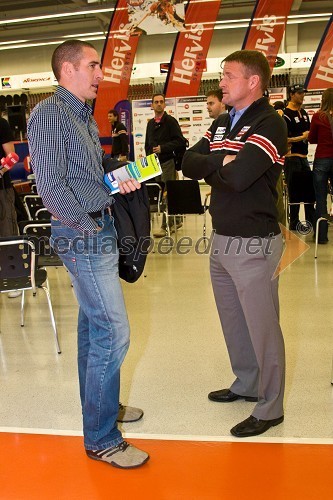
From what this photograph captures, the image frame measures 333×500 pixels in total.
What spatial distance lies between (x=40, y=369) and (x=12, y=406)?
48 cm

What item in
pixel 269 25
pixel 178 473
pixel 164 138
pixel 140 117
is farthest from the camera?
pixel 140 117

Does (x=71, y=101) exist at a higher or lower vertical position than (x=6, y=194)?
higher

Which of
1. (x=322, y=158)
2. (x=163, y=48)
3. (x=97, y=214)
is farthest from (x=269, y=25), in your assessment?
(x=97, y=214)

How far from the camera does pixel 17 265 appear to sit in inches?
142

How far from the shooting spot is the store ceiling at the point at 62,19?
1448 cm

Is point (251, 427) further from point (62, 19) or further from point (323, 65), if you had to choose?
point (62, 19)

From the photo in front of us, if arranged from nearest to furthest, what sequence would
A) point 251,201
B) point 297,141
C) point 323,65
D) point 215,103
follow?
point 251,201 → point 215,103 → point 297,141 → point 323,65

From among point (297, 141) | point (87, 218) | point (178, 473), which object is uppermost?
point (297, 141)

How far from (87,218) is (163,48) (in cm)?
1620

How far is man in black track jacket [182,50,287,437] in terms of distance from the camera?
2.20 m

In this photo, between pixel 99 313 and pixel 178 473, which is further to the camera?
pixel 178 473

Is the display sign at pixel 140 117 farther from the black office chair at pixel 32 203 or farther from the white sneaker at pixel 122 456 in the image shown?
the white sneaker at pixel 122 456

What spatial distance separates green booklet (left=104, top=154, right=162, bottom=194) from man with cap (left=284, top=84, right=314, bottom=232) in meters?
4.93

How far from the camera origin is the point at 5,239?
139 inches
